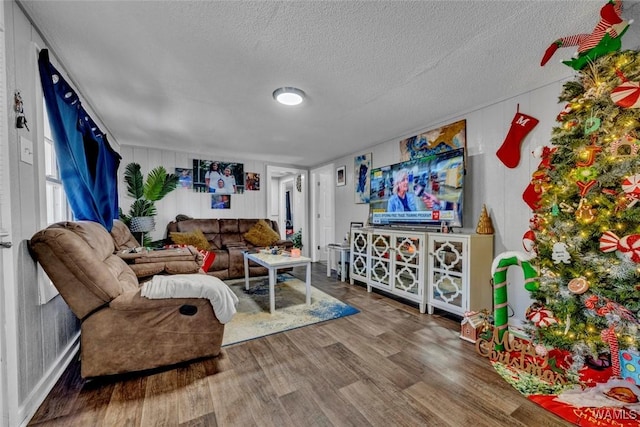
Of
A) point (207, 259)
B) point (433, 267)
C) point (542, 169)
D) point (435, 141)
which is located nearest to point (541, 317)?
point (542, 169)

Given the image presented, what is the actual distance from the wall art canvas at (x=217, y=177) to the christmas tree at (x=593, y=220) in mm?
4498

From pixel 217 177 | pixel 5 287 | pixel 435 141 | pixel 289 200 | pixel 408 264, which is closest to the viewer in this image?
pixel 5 287

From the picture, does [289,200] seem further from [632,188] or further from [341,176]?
[632,188]

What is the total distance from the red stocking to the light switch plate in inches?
138

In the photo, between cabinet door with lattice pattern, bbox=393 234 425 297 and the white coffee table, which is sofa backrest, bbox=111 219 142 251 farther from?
cabinet door with lattice pattern, bbox=393 234 425 297

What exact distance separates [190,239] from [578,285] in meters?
4.31

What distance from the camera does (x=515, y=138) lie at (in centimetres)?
242

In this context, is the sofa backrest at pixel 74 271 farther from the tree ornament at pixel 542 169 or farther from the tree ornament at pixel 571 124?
the tree ornament at pixel 571 124

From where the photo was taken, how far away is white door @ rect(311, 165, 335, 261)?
5492 mm

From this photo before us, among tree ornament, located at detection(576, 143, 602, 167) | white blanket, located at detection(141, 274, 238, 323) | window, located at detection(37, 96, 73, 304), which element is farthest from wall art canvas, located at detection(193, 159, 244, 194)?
tree ornament, located at detection(576, 143, 602, 167)

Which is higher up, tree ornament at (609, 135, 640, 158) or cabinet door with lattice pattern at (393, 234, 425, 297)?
tree ornament at (609, 135, 640, 158)

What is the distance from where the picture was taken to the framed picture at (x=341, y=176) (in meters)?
4.75

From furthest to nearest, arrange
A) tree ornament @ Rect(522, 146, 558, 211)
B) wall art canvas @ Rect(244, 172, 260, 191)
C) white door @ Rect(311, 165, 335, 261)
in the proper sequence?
white door @ Rect(311, 165, 335, 261) < wall art canvas @ Rect(244, 172, 260, 191) < tree ornament @ Rect(522, 146, 558, 211)

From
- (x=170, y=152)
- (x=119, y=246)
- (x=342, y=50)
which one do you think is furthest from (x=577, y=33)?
(x=170, y=152)
